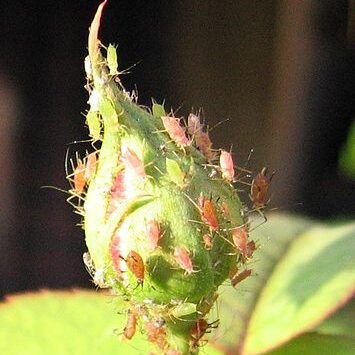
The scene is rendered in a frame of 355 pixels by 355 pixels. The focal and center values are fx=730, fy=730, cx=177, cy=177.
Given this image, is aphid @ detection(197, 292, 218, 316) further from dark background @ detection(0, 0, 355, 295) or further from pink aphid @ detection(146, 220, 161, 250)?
dark background @ detection(0, 0, 355, 295)

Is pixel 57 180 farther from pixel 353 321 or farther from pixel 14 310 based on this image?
pixel 353 321

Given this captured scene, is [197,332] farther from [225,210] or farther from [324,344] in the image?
[324,344]

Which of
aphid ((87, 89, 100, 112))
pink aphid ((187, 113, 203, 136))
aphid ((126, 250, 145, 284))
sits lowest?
aphid ((126, 250, 145, 284))

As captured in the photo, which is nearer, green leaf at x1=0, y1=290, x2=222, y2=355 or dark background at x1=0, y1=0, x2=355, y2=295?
green leaf at x1=0, y1=290, x2=222, y2=355

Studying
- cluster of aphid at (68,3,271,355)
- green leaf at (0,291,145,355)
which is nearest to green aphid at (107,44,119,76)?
cluster of aphid at (68,3,271,355)

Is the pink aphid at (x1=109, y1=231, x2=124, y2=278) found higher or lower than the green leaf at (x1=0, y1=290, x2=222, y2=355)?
higher

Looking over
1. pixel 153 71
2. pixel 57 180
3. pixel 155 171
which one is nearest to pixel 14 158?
pixel 57 180
